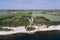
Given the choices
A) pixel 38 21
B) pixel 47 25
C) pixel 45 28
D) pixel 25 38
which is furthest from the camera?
pixel 38 21

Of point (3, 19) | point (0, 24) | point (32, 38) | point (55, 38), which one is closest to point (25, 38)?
point (32, 38)

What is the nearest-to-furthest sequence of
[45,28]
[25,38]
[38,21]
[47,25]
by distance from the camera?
[25,38] → [45,28] → [47,25] → [38,21]

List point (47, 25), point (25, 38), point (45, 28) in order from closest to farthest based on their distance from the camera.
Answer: point (25, 38)
point (45, 28)
point (47, 25)

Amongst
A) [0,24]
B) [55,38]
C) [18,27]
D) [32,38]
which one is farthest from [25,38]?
[0,24]

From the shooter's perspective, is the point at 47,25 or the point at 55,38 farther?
the point at 47,25

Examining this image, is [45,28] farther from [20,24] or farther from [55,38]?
[55,38]

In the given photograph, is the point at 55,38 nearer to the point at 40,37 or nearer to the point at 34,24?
the point at 40,37

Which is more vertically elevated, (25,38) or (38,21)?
(25,38)

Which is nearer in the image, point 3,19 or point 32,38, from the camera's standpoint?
point 32,38

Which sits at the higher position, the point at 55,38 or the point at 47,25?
the point at 55,38
